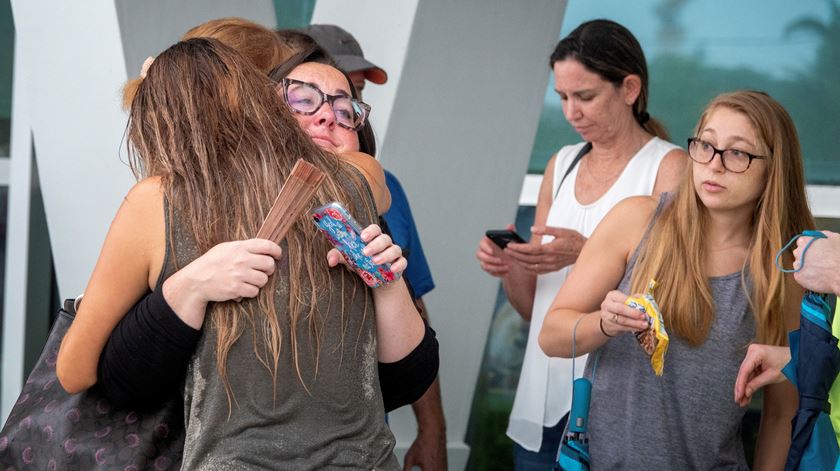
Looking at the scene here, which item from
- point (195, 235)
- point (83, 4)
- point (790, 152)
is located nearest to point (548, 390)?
point (790, 152)

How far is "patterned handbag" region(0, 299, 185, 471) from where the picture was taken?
175 cm

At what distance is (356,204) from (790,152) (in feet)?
4.25

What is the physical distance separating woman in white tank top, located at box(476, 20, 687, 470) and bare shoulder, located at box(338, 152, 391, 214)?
1.08 metres

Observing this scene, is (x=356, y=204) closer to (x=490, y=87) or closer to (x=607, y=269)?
(x=607, y=269)

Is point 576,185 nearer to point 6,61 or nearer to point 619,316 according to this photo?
point 619,316

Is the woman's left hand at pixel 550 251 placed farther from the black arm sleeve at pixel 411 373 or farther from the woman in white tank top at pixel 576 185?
the black arm sleeve at pixel 411 373

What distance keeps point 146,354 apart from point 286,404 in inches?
9.9

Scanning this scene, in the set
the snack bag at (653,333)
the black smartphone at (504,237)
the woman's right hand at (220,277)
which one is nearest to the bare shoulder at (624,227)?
the snack bag at (653,333)

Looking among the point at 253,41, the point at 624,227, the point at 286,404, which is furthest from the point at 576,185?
the point at 286,404

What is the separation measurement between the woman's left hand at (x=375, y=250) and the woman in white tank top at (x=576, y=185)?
1.31 meters

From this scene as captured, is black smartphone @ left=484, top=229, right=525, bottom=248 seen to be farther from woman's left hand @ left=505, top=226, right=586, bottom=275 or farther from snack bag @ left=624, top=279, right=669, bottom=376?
snack bag @ left=624, top=279, right=669, bottom=376

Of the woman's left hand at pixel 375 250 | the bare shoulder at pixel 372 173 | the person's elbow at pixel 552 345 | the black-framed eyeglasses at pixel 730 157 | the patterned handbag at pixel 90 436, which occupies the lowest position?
the patterned handbag at pixel 90 436

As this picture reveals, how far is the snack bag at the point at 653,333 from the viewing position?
224cm

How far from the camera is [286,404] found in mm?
1625
